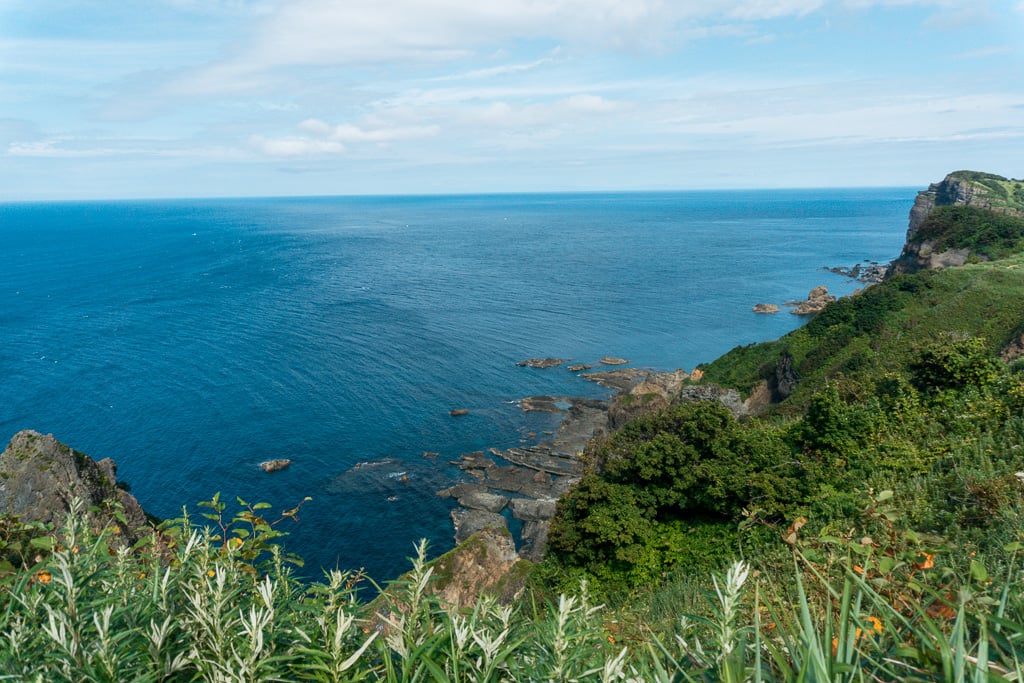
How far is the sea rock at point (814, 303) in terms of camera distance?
285 feet

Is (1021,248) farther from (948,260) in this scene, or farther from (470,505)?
(470,505)

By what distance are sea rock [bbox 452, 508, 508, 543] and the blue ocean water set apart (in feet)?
3.37

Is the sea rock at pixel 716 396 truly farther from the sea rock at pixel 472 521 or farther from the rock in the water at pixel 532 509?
the sea rock at pixel 472 521

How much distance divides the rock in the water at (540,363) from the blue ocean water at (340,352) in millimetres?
1471

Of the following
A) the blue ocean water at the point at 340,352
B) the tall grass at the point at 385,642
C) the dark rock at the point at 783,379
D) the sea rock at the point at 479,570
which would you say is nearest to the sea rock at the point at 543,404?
the blue ocean water at the point at 340,352

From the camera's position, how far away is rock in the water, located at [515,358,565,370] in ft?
220

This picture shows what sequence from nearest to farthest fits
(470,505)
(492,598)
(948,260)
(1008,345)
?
(492,598) → (1008,345) → (470,505) → (948,260)

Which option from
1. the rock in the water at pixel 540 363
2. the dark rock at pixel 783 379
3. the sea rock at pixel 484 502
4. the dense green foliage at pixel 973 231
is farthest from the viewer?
the rock in the water at pixel 540 363

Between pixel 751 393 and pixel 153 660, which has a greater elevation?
pixel 153 660

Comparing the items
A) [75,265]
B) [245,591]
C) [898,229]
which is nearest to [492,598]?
[245,591]

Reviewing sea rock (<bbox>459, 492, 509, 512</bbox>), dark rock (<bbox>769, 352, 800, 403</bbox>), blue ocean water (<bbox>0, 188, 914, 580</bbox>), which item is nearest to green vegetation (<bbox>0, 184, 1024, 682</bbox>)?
dark rock (<bbox>769, 352, 800, 403</bbox>)

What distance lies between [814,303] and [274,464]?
7768cm

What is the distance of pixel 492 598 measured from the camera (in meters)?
4.30

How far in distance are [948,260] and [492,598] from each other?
70.7 meters
